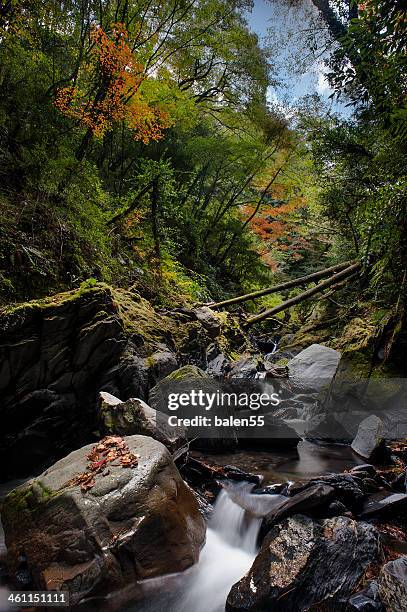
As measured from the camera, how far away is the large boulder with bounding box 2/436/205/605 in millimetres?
3201

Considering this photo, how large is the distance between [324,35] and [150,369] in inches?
432

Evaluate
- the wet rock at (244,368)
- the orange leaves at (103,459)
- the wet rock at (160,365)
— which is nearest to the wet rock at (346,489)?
the orange leaves at (103,459)

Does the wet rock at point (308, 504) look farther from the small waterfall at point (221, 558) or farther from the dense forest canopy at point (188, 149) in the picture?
the dense forest canopy at point (188, 149)

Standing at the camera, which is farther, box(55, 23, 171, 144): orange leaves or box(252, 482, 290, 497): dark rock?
box(55, 23, 171, 144): orange leaves

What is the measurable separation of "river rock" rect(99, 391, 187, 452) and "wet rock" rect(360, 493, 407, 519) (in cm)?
261

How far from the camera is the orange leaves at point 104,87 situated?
32.3ft

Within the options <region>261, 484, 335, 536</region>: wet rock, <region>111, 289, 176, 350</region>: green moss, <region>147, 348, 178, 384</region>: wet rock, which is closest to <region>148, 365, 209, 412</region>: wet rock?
<region>147, 348, 178, 384</region>: wet rock

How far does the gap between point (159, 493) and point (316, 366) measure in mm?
6277

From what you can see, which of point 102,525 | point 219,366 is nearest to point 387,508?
point 102,525

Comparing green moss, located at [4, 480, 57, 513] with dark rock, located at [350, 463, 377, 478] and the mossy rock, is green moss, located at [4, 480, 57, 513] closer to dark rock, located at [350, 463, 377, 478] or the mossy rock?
the mossy rock

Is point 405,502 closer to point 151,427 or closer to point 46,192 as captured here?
point 151,427

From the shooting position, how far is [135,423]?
5.02m

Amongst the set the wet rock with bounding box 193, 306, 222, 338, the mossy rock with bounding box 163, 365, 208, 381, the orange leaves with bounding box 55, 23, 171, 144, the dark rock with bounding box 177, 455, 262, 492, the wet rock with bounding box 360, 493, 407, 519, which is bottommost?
the dark rock with bounding box 177, 455, 262, 492

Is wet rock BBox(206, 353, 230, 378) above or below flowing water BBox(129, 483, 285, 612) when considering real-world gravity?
above
